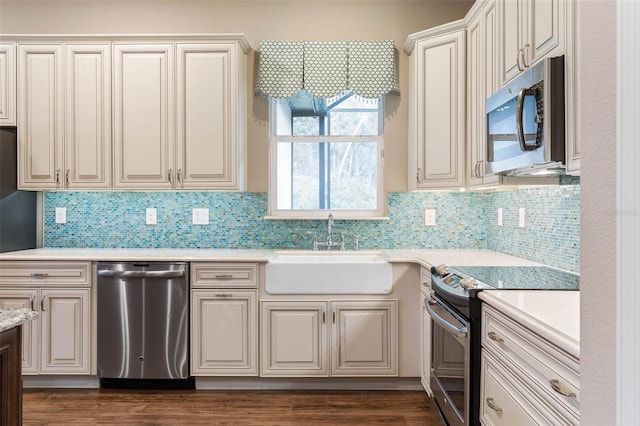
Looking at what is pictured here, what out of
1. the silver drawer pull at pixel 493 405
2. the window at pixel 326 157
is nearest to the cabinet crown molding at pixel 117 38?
the window at pixel 326 157

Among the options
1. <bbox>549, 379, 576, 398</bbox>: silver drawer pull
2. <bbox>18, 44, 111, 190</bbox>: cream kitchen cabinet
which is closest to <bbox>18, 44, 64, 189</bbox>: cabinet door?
<bbox>18, 44, 111, 190</bbox>: cream kitchen cabinet

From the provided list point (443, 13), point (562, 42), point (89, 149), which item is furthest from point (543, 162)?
point (89, 149)

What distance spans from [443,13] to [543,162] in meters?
2.13

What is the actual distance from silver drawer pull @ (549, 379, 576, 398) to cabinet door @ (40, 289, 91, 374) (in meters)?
2.77

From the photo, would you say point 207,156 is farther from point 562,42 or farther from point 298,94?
point 562,42

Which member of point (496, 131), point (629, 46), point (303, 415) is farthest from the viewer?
point (303, 415)

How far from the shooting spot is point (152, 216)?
3.52m

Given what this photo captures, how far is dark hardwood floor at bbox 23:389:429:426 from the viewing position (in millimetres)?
2625

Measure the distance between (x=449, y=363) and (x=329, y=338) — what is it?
0.99 meters

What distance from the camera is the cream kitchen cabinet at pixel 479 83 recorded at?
8.21 ft

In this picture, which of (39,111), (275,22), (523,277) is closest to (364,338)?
(523,277)

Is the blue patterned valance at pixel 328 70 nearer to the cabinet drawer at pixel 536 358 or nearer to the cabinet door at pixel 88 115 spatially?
the cabinet door at pixel 88 115

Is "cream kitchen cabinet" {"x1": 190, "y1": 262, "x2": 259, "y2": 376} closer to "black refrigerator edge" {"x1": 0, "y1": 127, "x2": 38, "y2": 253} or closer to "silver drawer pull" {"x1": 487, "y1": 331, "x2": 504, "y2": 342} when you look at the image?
"black refrigerator edge" {"x1": 0, "y1": 127, "x2": 38, "y2": 253}

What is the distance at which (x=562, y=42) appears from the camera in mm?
1722
